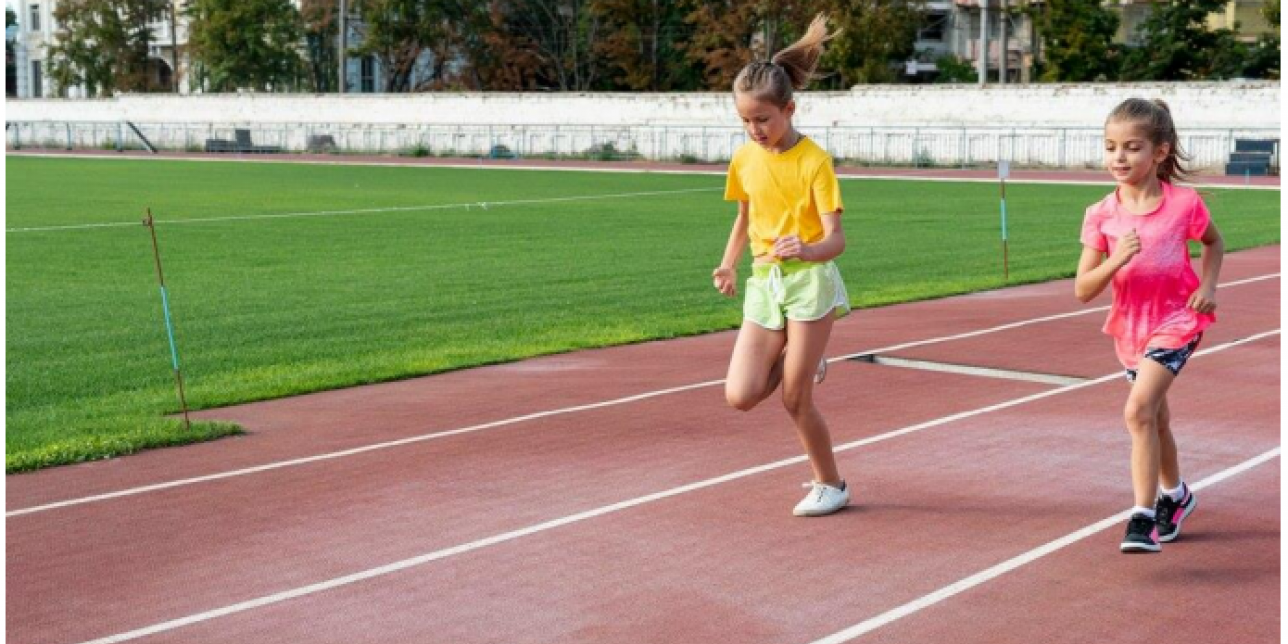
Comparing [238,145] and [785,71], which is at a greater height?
[238,145]

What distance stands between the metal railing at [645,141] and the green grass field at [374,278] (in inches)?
546

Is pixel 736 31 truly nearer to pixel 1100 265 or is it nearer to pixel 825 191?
pixel 825 191

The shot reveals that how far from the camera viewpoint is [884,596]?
22.1 feet

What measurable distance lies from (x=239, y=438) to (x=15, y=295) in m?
9.30

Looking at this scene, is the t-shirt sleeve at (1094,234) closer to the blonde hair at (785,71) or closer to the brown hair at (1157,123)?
the brown hair at (1157,123)

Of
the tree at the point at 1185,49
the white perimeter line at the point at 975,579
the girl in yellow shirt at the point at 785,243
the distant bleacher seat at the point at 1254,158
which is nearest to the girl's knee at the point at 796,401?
the girl in yellow shirt at the point at 785,243

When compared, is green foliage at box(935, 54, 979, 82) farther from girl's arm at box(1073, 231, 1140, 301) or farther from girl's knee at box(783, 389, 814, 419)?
girl's arm at box(1073, 231, 1140, 301)

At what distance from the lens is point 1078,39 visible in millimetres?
68188

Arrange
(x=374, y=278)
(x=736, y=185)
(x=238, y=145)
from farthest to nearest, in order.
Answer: (x=238, y=145)
(x=374, y=278)
(x=736, y=185)

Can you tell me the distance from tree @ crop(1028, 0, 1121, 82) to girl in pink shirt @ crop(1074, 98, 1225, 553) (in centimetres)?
6311

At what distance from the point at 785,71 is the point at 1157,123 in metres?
1.47

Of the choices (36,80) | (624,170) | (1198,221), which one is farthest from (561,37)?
(1198,221)

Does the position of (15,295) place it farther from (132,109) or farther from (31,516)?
(132,109)

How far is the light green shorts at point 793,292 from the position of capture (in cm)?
770
